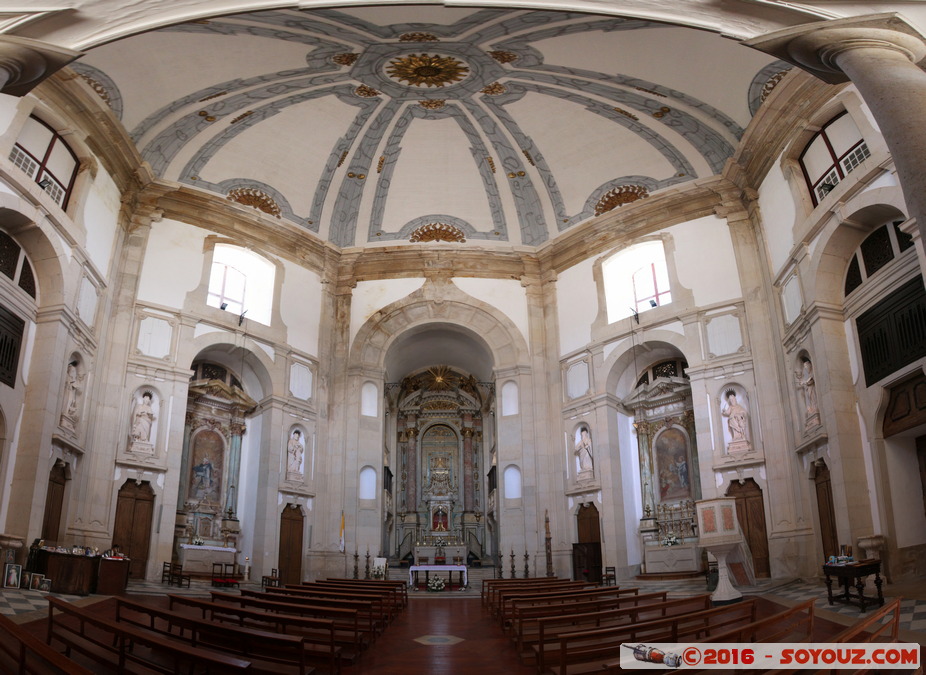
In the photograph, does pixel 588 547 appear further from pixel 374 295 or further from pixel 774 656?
pixel 774 656

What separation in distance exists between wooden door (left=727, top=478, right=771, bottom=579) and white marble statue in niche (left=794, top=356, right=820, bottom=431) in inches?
92.4

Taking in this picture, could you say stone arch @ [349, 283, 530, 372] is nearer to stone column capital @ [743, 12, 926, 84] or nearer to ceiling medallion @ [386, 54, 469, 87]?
ceiling medallion @ [386, 54, 469, 87]

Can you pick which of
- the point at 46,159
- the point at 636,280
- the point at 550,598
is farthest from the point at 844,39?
the point at 46,159

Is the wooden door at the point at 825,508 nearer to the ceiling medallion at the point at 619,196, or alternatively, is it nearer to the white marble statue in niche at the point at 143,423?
the ceiling medallion at the point at 619,196

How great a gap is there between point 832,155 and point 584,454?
1083cm

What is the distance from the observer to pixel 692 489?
21375mm

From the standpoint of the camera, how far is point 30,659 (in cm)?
596

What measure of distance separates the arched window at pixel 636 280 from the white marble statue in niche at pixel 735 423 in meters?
3.71

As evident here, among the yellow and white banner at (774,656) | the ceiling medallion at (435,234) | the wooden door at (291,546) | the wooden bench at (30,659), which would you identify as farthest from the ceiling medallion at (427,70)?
the yellow and white banner at (774,656)

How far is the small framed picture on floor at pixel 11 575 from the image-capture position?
1308 cm

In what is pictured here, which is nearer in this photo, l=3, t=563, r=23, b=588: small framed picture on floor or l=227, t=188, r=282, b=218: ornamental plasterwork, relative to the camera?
l=3, t=563, r=23, b=588: small framed picture on floor

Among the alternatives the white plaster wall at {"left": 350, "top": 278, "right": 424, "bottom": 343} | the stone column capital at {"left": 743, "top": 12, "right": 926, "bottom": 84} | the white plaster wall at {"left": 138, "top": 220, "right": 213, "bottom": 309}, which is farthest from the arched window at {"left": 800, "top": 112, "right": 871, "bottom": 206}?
the white plaster wall at {"left": 138, "top": 220, "right": 213, "bottom": 309}

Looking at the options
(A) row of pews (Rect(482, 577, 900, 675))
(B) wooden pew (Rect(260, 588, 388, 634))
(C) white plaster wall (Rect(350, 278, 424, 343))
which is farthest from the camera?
(C) white plaster wall (Rect(350, 278, 424, 343))

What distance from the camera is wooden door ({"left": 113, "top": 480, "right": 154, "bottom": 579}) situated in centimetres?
1845
